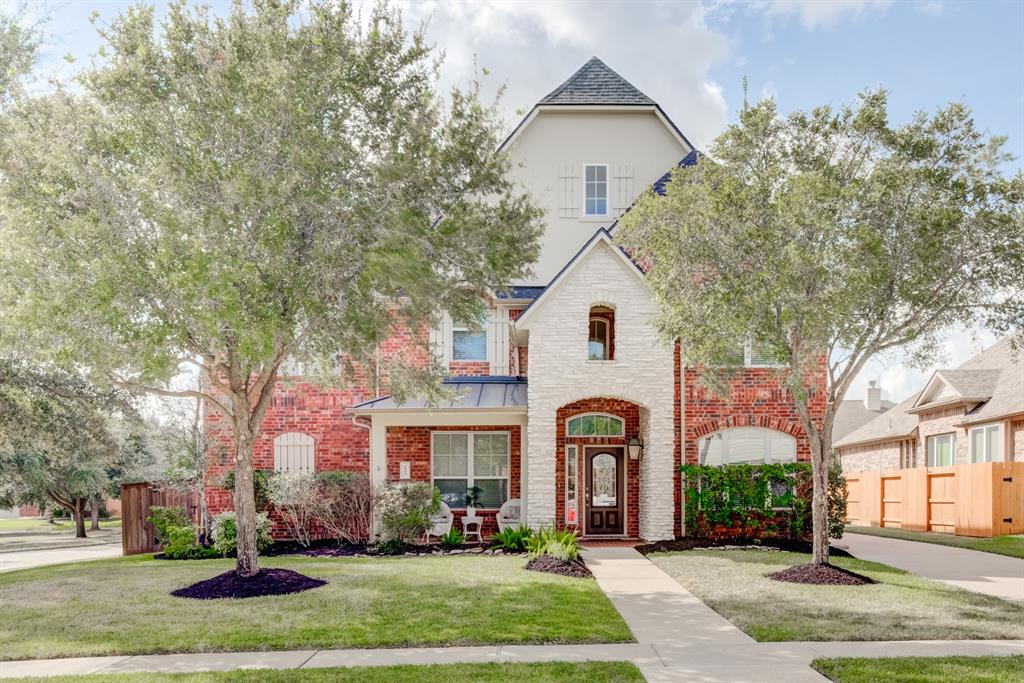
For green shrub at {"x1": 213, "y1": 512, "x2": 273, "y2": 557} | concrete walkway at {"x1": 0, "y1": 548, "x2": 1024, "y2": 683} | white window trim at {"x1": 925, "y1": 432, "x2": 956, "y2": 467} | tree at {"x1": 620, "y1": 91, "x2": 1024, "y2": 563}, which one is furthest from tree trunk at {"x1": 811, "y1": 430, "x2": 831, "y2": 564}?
white window trim at {"x1": 925, "y1": 432, "x2": 956, "y2": 467}

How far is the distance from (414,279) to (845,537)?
643 inches

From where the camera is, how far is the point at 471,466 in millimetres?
19922

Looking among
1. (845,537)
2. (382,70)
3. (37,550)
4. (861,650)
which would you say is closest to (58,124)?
(382,70)

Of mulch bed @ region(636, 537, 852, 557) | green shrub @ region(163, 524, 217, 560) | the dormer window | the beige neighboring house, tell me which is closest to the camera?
mulch bed @ region(636, 537, 852, 557)

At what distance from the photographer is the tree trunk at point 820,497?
44.0 feet

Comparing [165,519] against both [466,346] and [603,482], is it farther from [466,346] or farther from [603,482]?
[603,482]

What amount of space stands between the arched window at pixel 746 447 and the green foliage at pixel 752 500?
76 centimetres

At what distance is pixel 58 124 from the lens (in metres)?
11.2

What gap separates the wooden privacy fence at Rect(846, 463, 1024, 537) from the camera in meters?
20.8

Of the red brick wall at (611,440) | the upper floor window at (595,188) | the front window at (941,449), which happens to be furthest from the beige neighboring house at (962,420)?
the upper floor window at (595,188)

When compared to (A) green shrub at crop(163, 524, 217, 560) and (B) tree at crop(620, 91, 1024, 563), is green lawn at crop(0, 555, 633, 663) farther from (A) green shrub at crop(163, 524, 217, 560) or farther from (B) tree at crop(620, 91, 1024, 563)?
(B) tree at crop(620, 91, 1024, 563)

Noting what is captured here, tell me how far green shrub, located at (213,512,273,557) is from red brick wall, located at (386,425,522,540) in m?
3.29

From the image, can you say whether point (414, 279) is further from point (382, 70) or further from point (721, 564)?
point (721, 564)

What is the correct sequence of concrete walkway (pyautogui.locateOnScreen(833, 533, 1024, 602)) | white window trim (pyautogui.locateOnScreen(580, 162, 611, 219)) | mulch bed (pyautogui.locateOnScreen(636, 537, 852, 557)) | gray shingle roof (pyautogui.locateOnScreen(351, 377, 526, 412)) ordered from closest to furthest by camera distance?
concrete walkway (pyautogui.locateOnScreen(833, 533, 1024, 602)) → mulch bed (pyautogui.locateOnScreen(636, 537, 852, 557)) → gray shingle roof (pyautogui.locateOnScreen(351, 377, 526, 412)) → white window trim (pyautogui.locateOnScreen(580, 162, 611, 219))
